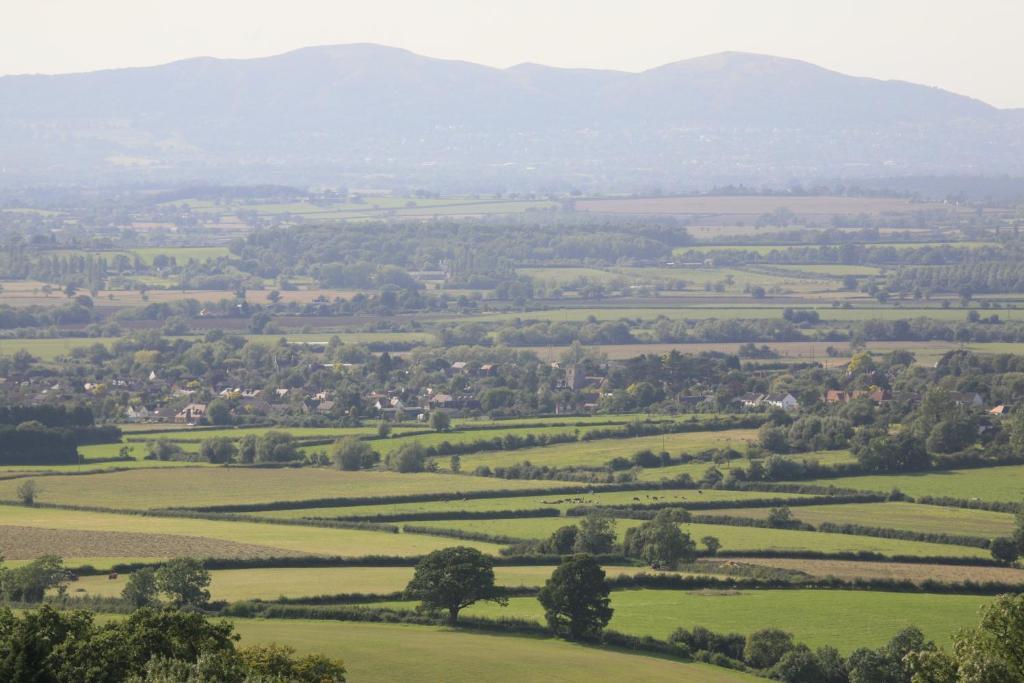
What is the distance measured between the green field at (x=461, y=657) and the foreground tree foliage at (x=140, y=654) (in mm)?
4044

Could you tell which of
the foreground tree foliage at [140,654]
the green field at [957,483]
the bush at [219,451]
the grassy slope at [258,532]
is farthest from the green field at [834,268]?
the foreground tree foliage at [140,654]

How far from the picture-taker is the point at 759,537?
4841 cm

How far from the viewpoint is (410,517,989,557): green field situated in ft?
153

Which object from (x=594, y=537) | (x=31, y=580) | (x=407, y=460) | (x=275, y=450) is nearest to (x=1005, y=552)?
(x=594, y=537)

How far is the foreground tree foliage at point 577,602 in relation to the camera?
1474 inches

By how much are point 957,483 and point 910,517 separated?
6947 mm

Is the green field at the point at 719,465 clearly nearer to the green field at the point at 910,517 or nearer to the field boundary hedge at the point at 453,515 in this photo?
the green field at the point at 910,517

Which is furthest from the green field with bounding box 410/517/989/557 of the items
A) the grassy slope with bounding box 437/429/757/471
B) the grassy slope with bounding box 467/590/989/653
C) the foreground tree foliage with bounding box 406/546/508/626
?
the grassy slope with bounding box 437/429/757/471

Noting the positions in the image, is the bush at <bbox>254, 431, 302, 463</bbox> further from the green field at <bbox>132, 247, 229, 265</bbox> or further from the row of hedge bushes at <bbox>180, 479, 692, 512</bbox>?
the green field at <bbox>132, 247, 229, 265</bbox>

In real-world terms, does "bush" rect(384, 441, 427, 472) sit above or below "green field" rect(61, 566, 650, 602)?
below

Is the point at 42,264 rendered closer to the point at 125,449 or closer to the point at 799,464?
the point at 125,449

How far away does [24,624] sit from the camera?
83.4ft

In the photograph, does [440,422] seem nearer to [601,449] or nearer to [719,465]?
[601,449]

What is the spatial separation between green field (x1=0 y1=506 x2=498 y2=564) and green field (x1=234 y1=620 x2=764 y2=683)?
8.14 m
